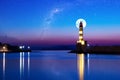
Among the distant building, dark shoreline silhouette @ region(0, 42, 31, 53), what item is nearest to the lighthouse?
the distant building

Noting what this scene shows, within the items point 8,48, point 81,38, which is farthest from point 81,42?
point 8,48

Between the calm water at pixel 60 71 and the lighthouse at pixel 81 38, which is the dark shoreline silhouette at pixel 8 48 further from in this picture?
the calm water at pixel 60 71

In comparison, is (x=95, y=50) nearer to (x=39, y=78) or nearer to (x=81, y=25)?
(x=81, y=25)

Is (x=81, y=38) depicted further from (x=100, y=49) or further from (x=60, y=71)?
(x=60, y=71)

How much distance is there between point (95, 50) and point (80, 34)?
311 inches

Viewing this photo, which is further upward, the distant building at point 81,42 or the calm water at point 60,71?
the distant building at point 81,42

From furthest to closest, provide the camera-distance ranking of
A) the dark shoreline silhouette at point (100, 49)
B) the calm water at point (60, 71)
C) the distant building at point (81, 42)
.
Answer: the distant building at point (81, 42) < the dark shoreline silhouette at point (100, 49) < the calm water at point (60, 71)

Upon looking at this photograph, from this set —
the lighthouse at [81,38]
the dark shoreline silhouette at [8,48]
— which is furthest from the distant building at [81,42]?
the dark shoreline silhouette at [8,48]

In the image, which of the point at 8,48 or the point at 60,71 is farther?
the point at 8,48

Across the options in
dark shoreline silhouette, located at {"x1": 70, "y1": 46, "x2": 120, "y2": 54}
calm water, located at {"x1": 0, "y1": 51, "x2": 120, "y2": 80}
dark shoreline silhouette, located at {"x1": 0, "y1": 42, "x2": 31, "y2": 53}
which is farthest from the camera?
dark shoreline silhouette, located at {"x1": 0, "y1": 42, "x2": 31, "y2": 53}

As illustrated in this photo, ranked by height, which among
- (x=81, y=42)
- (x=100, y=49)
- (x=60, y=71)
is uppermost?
(x=81, y=42)

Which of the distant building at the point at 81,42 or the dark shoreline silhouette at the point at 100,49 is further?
the distant building at the point at 81,42

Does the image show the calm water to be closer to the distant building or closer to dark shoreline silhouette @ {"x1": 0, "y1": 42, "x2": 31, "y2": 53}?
the distant building

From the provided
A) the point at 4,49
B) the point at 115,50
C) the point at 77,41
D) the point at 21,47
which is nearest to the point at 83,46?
the point at 77,41
